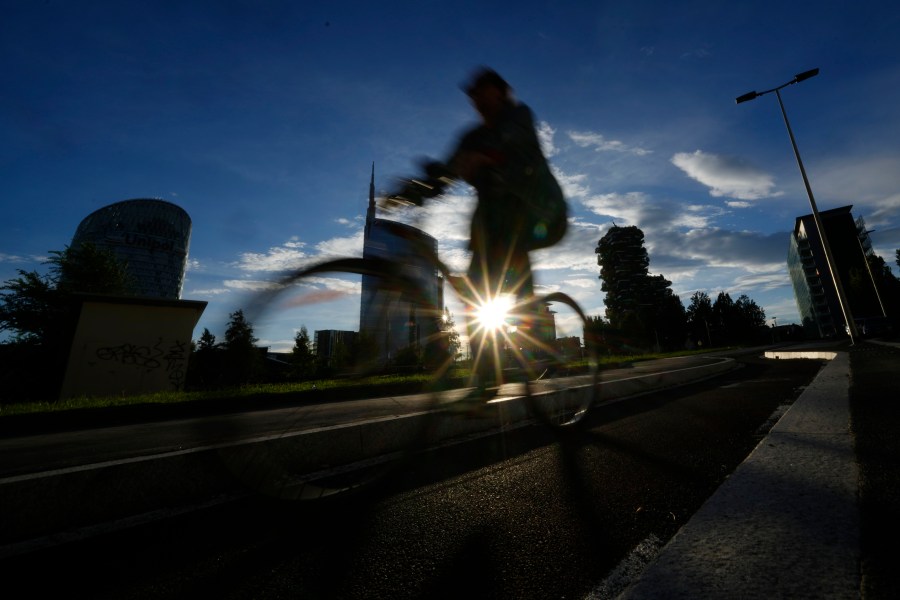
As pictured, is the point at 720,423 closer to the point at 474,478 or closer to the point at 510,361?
the point at 510,361

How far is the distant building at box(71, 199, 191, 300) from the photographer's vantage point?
164ft

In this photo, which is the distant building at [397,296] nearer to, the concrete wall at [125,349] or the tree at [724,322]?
the concrete wall at [125,349]

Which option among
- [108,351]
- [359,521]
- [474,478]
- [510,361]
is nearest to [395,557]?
[359,521]

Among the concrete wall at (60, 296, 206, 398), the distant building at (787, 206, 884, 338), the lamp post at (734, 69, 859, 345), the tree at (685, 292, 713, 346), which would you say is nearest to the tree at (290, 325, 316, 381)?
the concrete wall at (60, 296, 206, 398)

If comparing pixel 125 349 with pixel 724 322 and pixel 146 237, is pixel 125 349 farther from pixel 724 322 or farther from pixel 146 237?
pixel 724 322

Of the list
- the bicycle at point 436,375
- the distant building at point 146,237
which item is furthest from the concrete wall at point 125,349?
the distant building at point 146,237

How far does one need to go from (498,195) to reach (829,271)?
88093mm

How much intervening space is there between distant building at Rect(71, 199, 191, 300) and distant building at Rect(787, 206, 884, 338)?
88.7 meters

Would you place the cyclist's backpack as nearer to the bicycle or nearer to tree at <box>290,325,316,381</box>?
the bicycle

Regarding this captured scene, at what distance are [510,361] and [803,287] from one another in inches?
5780

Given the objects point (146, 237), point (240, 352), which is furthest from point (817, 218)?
point (146, 237)

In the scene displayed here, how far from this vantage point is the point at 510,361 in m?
3.24

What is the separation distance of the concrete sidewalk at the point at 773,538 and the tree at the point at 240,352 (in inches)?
55.3

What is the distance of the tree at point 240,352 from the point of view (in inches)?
54.5
